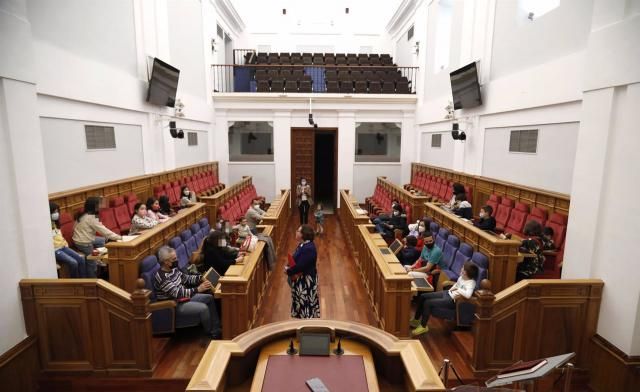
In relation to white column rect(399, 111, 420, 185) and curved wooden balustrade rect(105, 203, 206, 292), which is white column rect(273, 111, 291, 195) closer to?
white column rect(399, 111, 420, 185)

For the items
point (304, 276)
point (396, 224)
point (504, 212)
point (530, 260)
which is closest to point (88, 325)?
point (304, 276)

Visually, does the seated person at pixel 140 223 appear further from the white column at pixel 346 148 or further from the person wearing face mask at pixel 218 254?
the white column at pixel 346 148

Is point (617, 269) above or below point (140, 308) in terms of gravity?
above

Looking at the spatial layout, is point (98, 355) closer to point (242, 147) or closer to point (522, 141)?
point (522, 141)

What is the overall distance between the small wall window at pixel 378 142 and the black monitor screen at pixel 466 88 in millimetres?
3873

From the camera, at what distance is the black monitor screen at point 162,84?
22.6 ft

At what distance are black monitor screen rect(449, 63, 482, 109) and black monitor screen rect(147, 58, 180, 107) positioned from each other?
5.87 m

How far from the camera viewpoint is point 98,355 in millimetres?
3174

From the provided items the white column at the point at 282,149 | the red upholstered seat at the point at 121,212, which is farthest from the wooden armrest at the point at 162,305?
the white column at the point at 282,149

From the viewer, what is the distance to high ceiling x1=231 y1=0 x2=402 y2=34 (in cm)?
1414

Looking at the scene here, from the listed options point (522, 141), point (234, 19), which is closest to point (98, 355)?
point (522, 141)

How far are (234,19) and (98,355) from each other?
12.5 m

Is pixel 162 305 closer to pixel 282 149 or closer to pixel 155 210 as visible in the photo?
pixel 155 210

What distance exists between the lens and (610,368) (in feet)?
9.92
